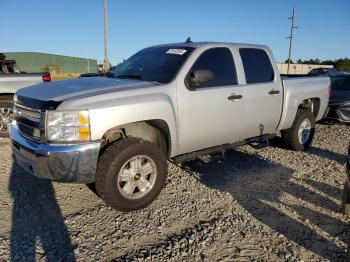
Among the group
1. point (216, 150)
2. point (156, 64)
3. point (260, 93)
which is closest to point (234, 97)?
point (260, 93)

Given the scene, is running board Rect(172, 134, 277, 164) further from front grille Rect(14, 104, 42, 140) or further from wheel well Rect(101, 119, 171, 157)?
front grille Rect(14, 104, 42, 140)

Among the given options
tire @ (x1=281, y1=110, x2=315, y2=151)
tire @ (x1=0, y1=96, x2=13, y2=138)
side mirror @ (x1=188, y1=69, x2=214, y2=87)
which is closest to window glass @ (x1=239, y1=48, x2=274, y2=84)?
side mirror @ (x1=188, y1=69, x2=214, y2=87)

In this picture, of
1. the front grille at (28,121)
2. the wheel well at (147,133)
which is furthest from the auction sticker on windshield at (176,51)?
the front grille at (28,121)

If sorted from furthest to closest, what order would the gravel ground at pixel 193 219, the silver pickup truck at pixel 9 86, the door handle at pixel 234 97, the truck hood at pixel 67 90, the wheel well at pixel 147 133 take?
the silver pickup truck at pixel 9 86, the door handle at pixel 234 97, the wheel well at pixel 147 133, the truck hood at pixel 67 90, the gravel ground at pixel 193 219

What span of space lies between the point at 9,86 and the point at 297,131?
578 centimetres

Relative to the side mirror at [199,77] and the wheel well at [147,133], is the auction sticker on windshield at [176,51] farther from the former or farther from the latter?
the wheel well at [147,133]

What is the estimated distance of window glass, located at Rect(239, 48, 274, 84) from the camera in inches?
202

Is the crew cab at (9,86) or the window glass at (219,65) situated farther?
the crew cab at (9,86)

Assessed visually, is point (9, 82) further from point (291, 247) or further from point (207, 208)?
point (291, 247)

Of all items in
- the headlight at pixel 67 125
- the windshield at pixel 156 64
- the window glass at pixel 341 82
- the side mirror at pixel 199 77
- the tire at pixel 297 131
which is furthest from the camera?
the window glass at pixel 341 82

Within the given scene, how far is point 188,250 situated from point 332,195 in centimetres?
233

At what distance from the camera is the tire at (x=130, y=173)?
365cm

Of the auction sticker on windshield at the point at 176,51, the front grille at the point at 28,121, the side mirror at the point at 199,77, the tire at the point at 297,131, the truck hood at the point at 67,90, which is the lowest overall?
the tire at the point at 297,131

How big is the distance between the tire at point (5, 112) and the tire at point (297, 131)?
5.54m
